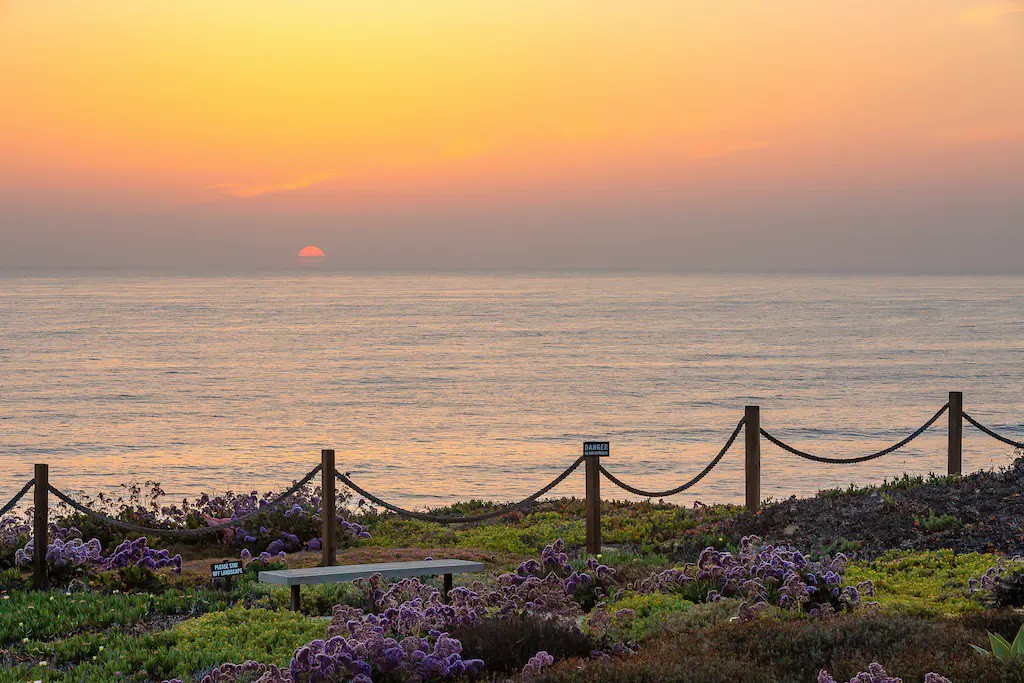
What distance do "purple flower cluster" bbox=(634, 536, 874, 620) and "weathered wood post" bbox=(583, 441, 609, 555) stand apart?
2.95m

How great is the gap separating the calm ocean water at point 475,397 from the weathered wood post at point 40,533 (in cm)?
1210

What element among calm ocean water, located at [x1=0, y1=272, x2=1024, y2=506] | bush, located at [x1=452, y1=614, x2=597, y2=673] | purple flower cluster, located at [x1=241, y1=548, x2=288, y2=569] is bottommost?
calm ocean water, located at [x1=0, y1=272, x2=1024, y2=506]

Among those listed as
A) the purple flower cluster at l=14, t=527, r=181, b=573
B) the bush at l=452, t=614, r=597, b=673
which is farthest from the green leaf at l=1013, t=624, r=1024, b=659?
the purple flower cluster at l=14, t=527, r=181, b=573

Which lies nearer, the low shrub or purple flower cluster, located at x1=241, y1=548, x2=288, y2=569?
the low shrub

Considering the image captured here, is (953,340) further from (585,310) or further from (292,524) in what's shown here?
(292,524)

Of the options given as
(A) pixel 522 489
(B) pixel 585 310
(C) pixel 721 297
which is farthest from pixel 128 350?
(C) pixel 721 297

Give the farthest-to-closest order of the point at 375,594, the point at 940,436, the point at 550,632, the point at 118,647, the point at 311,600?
the point at 940,436
the point at 311,600
the point at 375,594
the point at 118,647
the point at 550,632

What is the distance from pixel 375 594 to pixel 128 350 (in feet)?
204

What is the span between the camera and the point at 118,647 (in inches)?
374

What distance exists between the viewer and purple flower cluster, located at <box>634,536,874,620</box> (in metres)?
9.66

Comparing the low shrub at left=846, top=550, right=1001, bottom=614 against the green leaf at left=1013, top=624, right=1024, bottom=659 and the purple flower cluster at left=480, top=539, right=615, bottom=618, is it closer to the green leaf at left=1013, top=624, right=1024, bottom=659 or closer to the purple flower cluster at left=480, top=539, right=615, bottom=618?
the green leaf at left=1013, top=624, right=1024, bottom=659

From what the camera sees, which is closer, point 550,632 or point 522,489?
point 550,632

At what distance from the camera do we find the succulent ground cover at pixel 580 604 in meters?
7.85

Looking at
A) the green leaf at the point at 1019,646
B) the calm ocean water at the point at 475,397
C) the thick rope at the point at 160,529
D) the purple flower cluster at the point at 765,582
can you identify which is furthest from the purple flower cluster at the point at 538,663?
the calm ocean water at the point at 475,397
